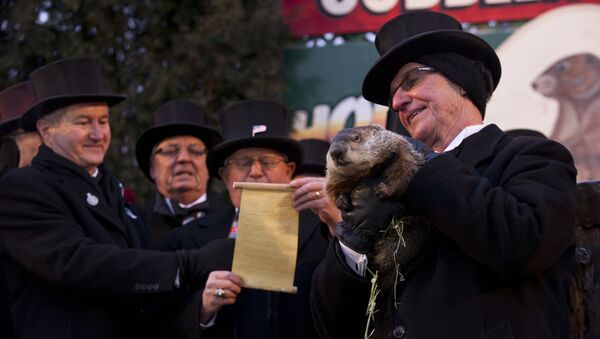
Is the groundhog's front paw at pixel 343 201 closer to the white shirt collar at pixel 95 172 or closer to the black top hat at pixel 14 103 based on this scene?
the white shirt collar at pixel 95 172

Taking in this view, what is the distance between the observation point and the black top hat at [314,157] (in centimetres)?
573

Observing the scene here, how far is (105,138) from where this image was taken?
4.45 meters

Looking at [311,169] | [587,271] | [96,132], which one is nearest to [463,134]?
[587,271]

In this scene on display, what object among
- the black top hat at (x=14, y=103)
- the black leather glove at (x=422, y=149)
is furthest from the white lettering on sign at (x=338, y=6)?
the black leather glove at (x=422, y=149)

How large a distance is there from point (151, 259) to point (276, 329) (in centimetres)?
73

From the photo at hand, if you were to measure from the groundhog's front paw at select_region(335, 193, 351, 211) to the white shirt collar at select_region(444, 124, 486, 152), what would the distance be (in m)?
0.46

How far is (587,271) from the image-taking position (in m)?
2.88

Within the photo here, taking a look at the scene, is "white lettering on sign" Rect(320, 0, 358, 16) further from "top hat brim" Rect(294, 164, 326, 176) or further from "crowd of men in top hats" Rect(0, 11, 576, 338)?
"top hat brim" Rect(294, 164, 326, 176)

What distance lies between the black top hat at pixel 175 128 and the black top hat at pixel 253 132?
64 cm

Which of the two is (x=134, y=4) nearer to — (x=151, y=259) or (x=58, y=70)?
(x=58, y=70)

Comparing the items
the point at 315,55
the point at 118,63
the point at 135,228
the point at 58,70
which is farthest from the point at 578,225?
the point at 118,63

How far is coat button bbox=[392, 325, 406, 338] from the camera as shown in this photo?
2.49 m

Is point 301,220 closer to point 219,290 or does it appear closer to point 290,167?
point 290,167

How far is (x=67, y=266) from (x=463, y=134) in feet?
6.54
